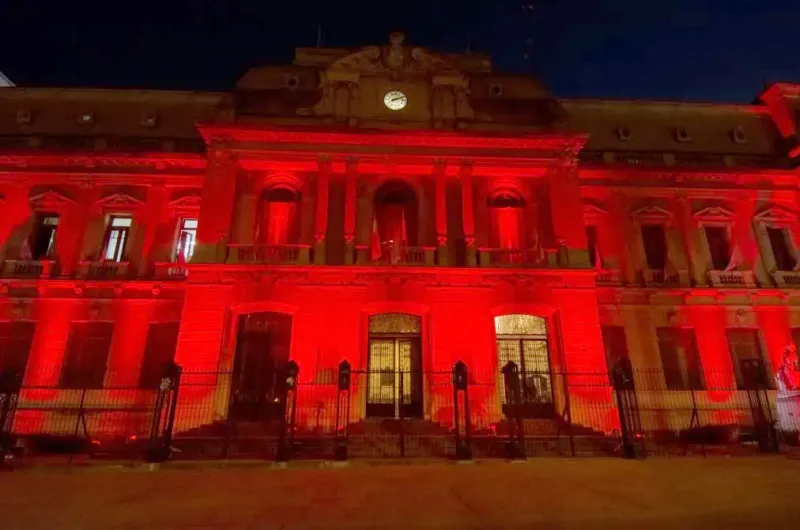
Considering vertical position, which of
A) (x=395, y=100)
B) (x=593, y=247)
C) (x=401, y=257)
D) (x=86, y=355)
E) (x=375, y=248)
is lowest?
(x=86, y=355)

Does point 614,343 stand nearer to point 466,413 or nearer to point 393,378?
point 393,378

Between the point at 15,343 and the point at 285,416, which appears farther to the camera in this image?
the point at 15,343

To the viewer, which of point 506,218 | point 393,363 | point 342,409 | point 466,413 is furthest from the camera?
point 506,218

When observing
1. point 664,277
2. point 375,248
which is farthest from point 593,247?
point 375,248

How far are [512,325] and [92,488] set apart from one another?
12473 millimetres

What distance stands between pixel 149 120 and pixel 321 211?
1005 centimetres

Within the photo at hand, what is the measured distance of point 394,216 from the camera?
58.9 ft

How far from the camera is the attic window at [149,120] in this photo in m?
21.0

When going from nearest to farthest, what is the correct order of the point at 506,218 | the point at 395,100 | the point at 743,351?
the point at 743,351 → the point at 506,218 → the point at 395,100

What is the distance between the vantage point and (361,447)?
39.9 ft

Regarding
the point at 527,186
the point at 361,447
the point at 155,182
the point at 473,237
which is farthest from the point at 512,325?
the point at 155,182

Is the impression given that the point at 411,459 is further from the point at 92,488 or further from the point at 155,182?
the point at 155,182

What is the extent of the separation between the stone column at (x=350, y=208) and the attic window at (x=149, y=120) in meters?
9.61

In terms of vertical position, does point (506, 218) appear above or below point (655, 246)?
above
